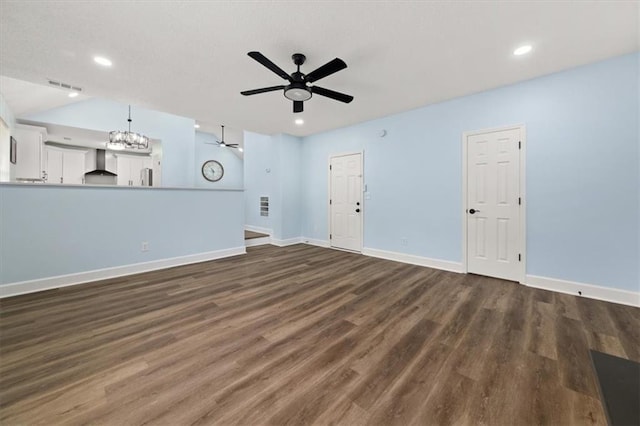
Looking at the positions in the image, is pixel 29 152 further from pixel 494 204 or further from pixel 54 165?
pixel 494 204

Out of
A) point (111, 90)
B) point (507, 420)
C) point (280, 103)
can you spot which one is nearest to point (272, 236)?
point (280, 103)

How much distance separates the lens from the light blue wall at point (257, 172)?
20.8ft

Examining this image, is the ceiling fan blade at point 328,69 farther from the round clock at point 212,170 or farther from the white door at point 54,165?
the white door at point 54,165

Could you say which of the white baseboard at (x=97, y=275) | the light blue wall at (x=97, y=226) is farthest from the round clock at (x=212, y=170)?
the white baseboard at (x=97, y=275)

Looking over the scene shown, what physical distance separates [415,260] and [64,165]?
9.71 meters

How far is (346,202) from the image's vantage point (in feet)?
17.6

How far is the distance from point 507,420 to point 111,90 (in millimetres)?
5403

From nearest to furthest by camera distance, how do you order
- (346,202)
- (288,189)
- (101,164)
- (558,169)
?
(558,169) → (346,202) → (288,189) → (101,164)

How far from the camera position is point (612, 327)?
7.14 feet

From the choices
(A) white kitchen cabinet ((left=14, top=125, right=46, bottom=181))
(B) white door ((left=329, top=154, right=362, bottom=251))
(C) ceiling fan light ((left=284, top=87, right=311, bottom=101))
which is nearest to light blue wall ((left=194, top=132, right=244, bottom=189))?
(A) white kitchen cabinet ((left=14, top=125, right=46, bottom=181))

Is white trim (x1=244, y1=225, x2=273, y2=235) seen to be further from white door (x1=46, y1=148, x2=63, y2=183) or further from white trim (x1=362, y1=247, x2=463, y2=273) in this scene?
white door (x1=46, y1=148, x2=63, y2=183)

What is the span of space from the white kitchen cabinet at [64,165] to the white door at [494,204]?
33.2 feet

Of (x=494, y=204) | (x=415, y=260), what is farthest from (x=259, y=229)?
(x=494, y=204)

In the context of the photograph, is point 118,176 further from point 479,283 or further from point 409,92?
point 479,283
